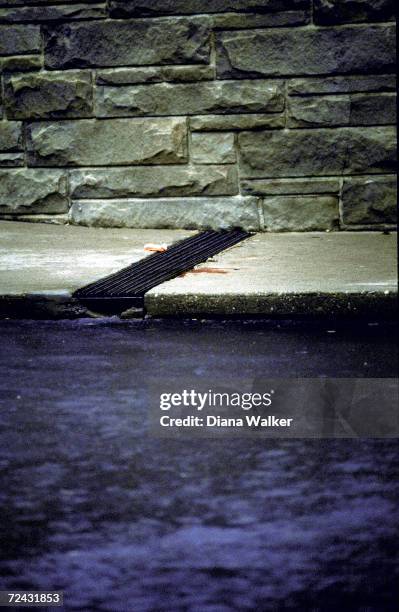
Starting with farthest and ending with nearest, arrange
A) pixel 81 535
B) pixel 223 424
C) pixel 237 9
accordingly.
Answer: pixel 237 9, pixel 223 424, pixel 81 535

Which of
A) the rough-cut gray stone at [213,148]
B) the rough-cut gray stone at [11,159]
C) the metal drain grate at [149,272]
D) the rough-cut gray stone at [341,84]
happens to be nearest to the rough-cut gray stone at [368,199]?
the rough-cut gray stone at [341,84]

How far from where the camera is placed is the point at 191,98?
8.54 metres

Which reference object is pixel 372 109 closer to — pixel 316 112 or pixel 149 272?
pixel 316 112

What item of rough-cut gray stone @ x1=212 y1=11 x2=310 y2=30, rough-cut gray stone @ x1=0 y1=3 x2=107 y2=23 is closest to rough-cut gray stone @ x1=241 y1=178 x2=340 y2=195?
rough-cut gray stone @ x1=212 y1=11 x2=310 y2=30

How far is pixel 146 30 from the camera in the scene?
337 inches

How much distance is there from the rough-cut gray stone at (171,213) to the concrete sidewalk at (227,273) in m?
0.12

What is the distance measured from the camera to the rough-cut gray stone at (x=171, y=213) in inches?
338

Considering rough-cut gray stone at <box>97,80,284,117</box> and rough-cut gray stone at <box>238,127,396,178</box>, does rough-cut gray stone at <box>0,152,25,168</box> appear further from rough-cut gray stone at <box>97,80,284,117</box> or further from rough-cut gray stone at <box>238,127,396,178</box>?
rough-cut gray stone at <box>238,127,396,178</box>

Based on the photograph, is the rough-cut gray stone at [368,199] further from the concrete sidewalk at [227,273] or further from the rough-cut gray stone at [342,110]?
the rough-cut gray stone at [342,110]

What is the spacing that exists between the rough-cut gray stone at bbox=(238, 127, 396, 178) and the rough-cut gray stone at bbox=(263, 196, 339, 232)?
17 cm

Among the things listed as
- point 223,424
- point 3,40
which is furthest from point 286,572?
point 3,40

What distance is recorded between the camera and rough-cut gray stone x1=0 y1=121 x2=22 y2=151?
28.9 ft

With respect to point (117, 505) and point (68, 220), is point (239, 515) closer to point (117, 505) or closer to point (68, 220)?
point (117, 505)

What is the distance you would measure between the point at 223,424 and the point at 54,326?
2104 mm
